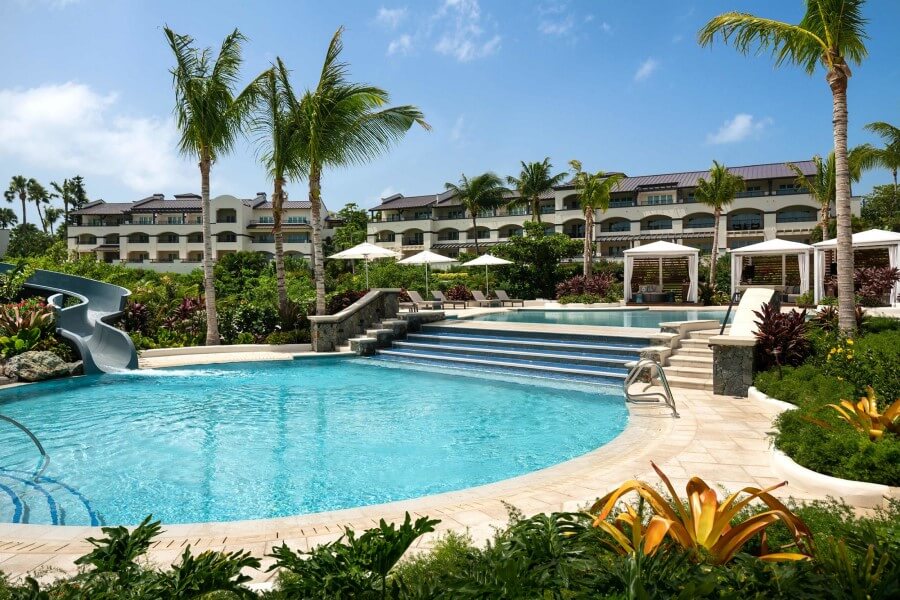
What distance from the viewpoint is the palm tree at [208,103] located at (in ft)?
46.8

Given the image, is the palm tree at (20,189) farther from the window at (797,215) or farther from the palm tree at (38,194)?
the window at (797,215)

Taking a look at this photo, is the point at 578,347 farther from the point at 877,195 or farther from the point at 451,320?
the point at 877,195

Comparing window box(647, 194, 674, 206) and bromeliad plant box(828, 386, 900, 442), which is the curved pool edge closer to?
bromeliad plant box(828, 386, 900, 442)

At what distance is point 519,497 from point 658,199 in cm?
5453

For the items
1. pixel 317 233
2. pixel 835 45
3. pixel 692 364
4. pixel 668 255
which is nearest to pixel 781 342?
pixel 692 364

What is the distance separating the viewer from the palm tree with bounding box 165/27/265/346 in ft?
46.8

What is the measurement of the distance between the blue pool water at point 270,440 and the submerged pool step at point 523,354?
121 cm

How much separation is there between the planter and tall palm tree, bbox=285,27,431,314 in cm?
1276

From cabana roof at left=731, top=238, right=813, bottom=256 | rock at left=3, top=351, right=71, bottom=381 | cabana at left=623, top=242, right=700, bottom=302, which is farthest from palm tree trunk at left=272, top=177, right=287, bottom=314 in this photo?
cabana roof at left=731, top=238, right=813, bottom=256

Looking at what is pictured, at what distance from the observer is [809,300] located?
20484mm

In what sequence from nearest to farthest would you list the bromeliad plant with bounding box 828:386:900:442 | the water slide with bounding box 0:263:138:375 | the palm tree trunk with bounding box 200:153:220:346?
the bromeliad plant with bounding box 828:386:900:442
the water slide with bounding box 0:263:138:375
the palm tree trunk with bounding box 200:153:220:346

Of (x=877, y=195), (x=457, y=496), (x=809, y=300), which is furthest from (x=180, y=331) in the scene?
(x=877, y=195)

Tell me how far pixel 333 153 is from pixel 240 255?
2994 centimetres

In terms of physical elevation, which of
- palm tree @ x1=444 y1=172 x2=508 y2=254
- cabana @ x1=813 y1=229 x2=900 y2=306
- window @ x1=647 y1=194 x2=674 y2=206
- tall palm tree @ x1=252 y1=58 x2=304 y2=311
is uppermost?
palm tree @ x1=444 y1=172 x2=508 y2=254
